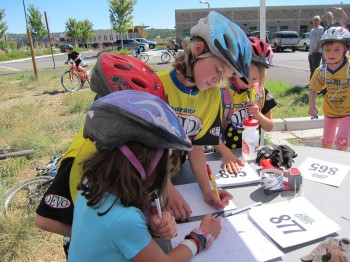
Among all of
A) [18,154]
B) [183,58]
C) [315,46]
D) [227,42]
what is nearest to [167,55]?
[315,46]

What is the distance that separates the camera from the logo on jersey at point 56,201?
126 centimetres

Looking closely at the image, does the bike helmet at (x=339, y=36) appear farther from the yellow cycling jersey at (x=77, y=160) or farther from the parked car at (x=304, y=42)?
the parked car at (x=304, y=42)

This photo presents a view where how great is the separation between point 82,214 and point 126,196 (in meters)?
0.18

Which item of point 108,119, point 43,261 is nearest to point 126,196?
point 108,119

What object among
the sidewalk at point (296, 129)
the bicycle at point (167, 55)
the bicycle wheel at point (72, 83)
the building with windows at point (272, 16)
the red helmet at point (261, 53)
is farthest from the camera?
the building with windows at point (272, 16)

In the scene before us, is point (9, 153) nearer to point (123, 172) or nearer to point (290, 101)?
point (123, 172)

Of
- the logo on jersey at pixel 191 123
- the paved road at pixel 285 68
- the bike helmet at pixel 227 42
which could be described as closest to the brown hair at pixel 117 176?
the bike helmet at pixel 227 42

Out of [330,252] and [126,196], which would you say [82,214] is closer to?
[126,196]

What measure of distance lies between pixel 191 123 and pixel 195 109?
0.31 feet

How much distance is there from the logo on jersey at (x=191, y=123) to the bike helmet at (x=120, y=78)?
521 millimetres

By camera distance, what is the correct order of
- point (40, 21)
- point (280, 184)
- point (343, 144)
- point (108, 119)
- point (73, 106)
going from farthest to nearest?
point (40, 21), point (73, 106), point (343, 144), point (280, 184), point (108, 119)

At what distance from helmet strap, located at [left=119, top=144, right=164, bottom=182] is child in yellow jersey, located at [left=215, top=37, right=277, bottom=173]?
1382 mm

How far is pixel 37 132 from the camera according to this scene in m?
5.70

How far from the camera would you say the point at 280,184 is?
1666 millimetres
